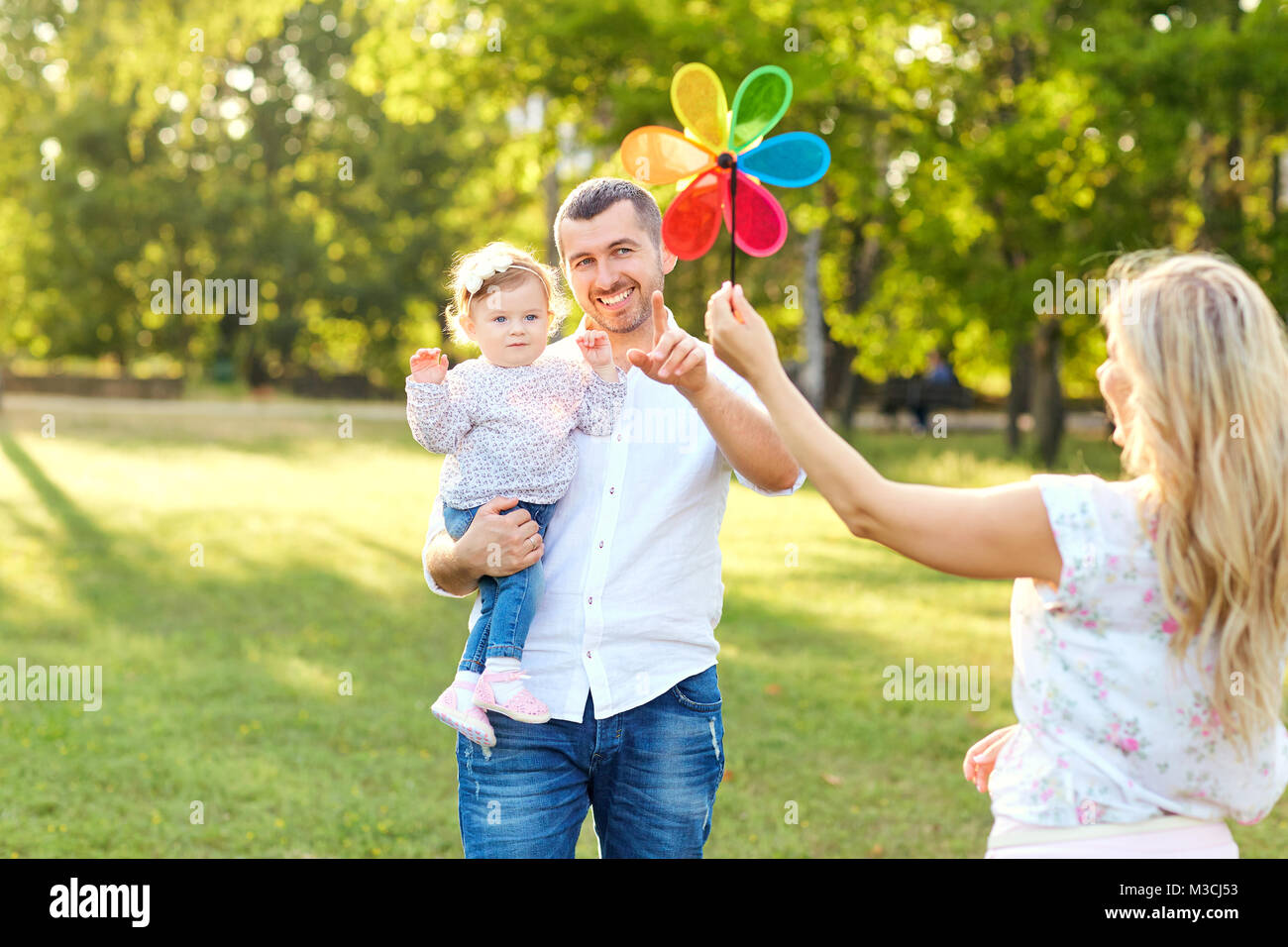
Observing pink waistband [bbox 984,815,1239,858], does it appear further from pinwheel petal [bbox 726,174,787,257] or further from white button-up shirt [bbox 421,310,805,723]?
pinwheel petal [bbox 726,174,787,257]

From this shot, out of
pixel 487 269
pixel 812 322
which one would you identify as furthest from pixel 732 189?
pixel 812 322

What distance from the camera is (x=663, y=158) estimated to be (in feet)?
9.24

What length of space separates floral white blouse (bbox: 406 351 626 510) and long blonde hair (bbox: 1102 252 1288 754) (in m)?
1.14

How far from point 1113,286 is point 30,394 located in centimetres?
3908

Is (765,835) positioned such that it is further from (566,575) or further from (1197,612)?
(1197,612)

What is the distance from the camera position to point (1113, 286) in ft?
7.50

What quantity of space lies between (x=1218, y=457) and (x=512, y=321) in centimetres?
148

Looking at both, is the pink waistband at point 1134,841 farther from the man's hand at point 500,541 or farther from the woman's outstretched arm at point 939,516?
the man's hand at point 500,541

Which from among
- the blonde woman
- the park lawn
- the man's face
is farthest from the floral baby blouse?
the park lawn

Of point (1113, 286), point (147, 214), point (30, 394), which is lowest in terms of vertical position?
point (30, 394)

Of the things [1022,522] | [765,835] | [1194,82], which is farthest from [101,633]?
[1194,82]

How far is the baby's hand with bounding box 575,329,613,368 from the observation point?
8.84 ft

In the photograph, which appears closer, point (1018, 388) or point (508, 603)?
point (508, 603)

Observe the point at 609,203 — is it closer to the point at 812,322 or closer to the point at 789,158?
the point at 789,158
